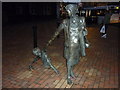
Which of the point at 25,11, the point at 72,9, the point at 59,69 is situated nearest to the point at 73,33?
the point at 72,9

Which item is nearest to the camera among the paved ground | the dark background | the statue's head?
the statue's head

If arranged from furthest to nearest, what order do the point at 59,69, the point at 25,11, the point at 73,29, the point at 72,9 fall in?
the point at 25,11 → the point at 59,69 → the point at 73,29 → the point at 72,9

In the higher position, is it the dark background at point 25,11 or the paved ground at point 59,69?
the dark background at point 25,11

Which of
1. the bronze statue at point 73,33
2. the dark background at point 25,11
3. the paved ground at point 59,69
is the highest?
the dark background at point 25,11

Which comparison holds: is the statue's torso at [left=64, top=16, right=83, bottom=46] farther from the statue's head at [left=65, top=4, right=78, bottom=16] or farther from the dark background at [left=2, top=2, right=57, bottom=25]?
the dark background at [left=2, top=2, right=57, bottom=25]

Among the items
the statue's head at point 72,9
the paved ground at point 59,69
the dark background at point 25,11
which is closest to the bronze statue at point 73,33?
the statue's head at point 72,9

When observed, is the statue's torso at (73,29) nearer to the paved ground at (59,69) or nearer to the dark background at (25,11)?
the paved ground at (59,69)

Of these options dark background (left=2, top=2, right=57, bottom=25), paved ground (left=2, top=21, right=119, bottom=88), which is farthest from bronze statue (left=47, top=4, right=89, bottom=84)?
dark background (left=2, top=2, right=57, bottom=25)

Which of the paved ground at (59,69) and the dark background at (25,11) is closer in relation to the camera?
the paved ground at (59,69)

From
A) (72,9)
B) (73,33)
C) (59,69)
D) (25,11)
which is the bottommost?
(59,69)

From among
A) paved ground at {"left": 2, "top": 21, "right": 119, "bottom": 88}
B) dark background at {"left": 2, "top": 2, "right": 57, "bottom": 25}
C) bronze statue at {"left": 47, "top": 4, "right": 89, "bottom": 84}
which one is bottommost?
paved ground at {"left": 2, "top": 21, "right": 119, "bottom": 88}

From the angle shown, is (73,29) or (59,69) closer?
(73,29)

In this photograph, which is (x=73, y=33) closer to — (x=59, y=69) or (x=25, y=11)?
(x=59, y=69)

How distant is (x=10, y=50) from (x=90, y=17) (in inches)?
528
